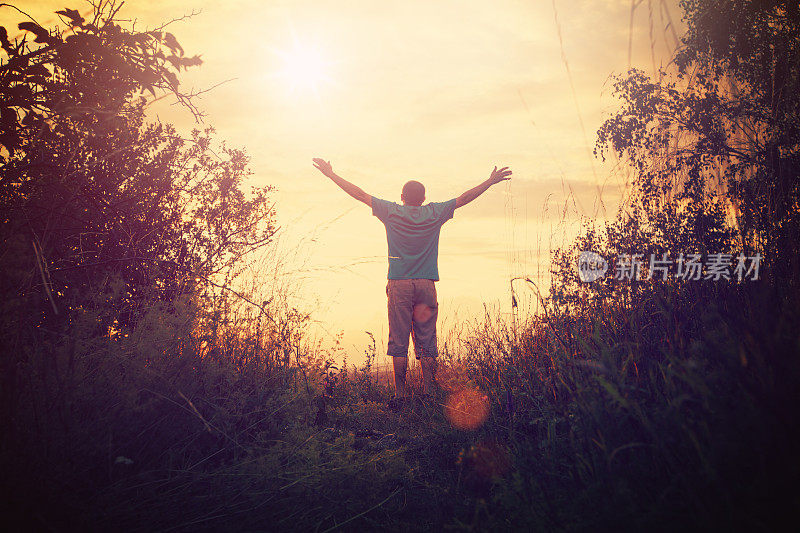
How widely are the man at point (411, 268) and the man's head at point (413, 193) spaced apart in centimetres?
16

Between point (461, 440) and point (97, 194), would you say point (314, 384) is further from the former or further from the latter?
point (97, 194)

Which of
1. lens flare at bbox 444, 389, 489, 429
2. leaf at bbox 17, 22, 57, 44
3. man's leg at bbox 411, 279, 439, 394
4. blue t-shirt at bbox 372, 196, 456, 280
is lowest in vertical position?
lens flare at bbox 444, 389, 489, 429

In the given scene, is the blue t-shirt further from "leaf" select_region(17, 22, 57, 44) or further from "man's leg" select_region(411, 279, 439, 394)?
"leaf" select_region(17, 22, 57, 44)

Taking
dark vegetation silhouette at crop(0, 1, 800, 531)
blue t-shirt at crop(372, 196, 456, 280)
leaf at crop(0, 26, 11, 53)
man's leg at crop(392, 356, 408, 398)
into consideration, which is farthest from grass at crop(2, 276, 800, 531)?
leaf at crop(0, 26, 11, 53)

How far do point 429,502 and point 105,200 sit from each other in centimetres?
392

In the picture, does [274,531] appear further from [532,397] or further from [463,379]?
[463,379]

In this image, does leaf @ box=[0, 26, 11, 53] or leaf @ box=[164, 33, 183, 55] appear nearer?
leaf @ box=[0, 26, 11, 53]

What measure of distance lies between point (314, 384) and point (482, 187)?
2.81 metres

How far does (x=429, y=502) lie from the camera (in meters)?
2.39

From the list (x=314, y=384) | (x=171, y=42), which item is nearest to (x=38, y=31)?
(x=171, y=42)

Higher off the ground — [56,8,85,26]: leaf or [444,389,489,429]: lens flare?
[56,8,85,26]: leaf

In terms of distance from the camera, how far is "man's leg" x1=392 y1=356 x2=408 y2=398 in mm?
4855

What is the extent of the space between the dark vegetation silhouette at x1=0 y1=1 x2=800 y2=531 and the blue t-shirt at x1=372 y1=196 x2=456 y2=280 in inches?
38.6

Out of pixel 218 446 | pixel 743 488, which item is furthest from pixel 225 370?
pixel 743 488
